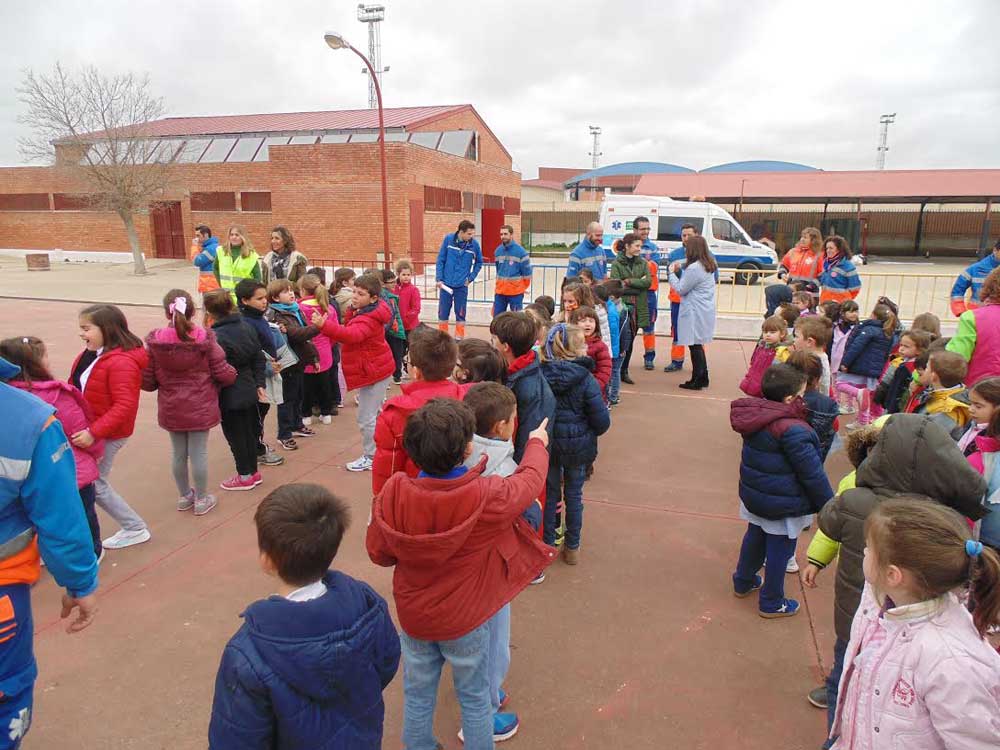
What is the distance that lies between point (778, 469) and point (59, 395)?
344cm

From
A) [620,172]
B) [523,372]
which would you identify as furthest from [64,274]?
[620,172]

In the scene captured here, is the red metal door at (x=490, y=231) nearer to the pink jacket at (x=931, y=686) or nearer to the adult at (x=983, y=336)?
the adult at (x=983, y=336)

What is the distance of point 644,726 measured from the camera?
2637 millimetres

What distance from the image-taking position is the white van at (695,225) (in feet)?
64.5

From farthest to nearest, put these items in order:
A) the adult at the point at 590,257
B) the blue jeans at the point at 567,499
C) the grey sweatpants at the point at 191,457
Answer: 1. the adult at the point at 590,257
2. the grey sweatpants at the point at 191,457
3. the blue jeans at the point at 567,499

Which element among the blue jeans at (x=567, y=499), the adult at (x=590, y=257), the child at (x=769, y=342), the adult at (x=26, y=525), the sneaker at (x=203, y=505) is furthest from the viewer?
the adult at (x=590, y=257)

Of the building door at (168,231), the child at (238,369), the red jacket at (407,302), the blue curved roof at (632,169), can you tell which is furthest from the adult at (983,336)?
the blue curved roof at (632,169)

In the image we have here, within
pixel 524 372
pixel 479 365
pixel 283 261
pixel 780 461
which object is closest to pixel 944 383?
pixel 780 461

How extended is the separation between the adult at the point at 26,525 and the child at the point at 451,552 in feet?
3.06

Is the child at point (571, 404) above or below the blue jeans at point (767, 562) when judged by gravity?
above

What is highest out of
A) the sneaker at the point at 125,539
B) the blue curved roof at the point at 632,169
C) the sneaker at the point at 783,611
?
the blue curved roof at the point at 632,169

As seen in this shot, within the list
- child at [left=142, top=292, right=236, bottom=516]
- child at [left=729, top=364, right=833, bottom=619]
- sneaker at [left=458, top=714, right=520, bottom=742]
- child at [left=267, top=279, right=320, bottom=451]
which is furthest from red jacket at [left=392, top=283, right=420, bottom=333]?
sneaker at [left=458, top=714, right=520, bottom=742]

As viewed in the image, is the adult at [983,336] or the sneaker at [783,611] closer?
the sneaker at [783,611]

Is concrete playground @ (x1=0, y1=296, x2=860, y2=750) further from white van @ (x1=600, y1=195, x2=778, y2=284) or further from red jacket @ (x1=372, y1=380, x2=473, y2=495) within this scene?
white van @ (x1=600, y1=195, x2=778, y2=284)
